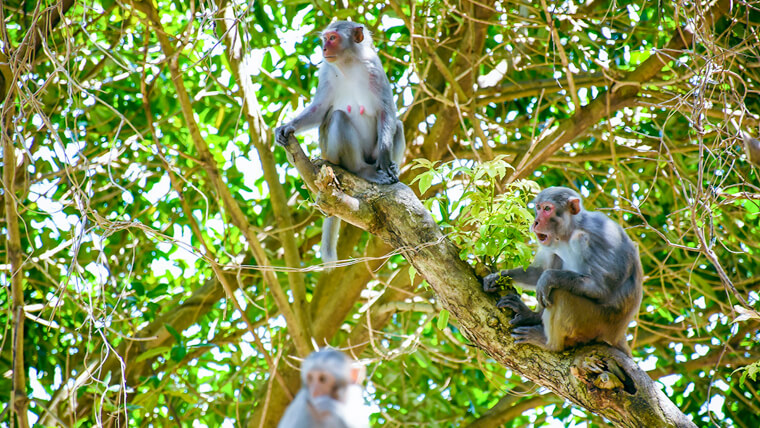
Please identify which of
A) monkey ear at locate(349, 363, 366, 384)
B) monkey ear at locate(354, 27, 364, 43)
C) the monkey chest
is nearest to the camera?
monkey ear at locate(349, 363, 366, 384)

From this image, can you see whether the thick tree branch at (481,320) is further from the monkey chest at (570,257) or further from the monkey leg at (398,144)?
the monkey leg at (398,144)

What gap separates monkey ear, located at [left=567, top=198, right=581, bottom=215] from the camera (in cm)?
475

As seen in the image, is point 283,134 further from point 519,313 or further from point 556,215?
point 519,313

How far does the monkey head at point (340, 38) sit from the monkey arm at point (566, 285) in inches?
110

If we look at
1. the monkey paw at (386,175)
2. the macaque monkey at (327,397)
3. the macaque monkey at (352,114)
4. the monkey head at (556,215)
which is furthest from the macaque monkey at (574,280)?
the macaque monkey at (327,397)

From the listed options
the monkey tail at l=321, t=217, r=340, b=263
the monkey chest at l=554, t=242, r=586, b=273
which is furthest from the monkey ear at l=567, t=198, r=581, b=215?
the monkey tail at l=321, t=217, r=340, b=263

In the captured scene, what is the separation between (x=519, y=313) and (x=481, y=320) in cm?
20

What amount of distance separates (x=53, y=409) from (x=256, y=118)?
295 cm

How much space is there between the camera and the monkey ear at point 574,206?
4.75m

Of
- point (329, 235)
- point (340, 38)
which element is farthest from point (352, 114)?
point (329, 235)

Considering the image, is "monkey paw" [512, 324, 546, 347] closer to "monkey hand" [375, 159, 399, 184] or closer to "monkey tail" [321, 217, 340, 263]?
"monkey hand" [375, 159, 399, 184]

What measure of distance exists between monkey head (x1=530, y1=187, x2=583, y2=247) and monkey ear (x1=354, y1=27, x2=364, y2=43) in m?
2.43

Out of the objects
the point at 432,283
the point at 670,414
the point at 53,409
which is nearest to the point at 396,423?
the point at 53,409

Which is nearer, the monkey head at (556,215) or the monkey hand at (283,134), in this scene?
the monkey head at (556,215)
